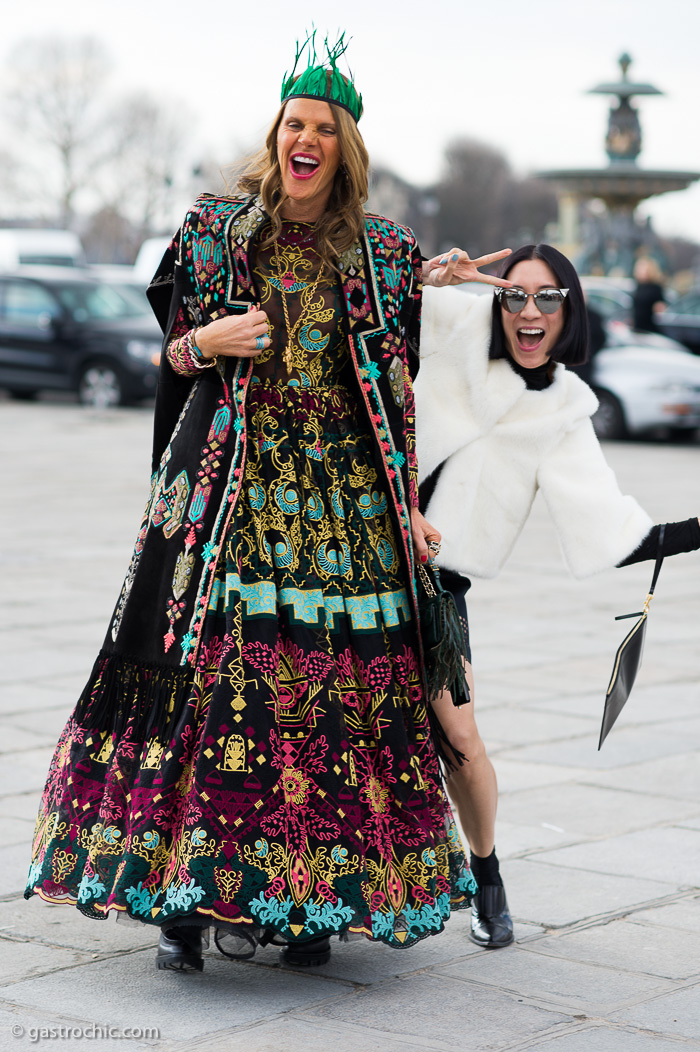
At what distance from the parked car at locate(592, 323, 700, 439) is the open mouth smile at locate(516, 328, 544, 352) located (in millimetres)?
12212

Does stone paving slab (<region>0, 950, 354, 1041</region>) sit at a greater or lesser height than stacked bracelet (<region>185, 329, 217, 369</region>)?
lesser

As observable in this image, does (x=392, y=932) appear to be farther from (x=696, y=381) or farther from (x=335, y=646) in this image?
(x=696, y=381)

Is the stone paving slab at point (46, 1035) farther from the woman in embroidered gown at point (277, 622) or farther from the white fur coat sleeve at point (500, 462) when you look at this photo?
the white fur coat sleeve at point (500, 462)

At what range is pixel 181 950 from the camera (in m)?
3.31

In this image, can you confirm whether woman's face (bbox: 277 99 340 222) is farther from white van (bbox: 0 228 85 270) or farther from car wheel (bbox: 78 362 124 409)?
white van (bbox: 0 228 85 270)

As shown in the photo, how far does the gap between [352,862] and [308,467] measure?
2.77ft

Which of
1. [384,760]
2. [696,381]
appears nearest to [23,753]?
[384,760]

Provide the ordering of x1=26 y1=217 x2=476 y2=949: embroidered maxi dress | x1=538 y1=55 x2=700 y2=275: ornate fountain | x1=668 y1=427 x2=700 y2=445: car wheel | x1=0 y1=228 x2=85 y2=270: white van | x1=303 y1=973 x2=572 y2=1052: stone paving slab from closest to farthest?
x1=303 y1=973 x2=572 y2=1052: stone paving slab → x1=26 y1=217 x2=476 y2=949: embroidered maxi dress → x1=668 y1=427 x2=700 y2=445: car wheel → x1=0 y1=228 x2=85 y2=270: white van → x1=538 y1=55 x2=700 y2=275: ornate fountain

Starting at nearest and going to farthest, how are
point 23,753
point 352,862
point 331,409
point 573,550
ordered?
point 352,862 < point 331,409 < point 573,550 < point 23,753

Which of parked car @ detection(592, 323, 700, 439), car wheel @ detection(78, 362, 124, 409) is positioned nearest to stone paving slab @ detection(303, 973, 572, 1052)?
parked car @ detection(592, 323, 700, 439)

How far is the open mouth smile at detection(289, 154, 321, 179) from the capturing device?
3.33 metres

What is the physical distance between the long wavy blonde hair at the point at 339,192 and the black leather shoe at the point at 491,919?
4.91ft

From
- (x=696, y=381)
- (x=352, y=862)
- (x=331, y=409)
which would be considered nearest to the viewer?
(x=352, y=862)

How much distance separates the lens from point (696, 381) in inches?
610
